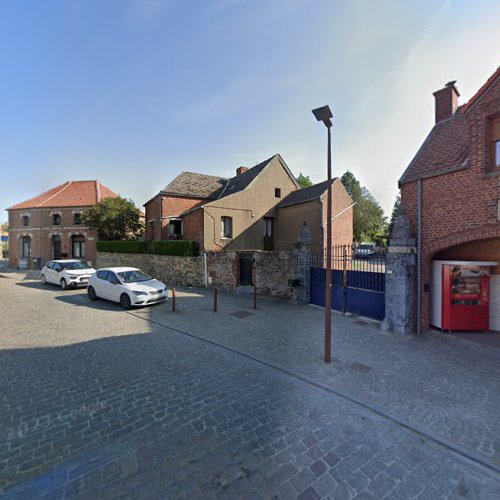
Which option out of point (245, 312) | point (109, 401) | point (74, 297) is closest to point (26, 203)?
point (74, 297)

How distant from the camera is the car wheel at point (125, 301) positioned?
9992mm

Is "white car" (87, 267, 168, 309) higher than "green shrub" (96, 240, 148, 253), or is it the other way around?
"green shrub" (96, 240, 148, 253)

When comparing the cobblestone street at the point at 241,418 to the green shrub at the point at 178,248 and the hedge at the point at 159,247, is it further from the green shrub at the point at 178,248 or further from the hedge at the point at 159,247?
the hedge at the point at 159,247

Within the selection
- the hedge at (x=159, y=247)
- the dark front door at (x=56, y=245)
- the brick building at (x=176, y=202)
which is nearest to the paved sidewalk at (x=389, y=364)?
the hedge at (x=159, y=247)

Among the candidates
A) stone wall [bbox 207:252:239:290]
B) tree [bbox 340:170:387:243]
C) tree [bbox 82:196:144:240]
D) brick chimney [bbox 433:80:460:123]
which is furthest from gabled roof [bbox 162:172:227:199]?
tree [bbox 340:170:387:243]

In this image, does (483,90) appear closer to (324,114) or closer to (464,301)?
(324,114)

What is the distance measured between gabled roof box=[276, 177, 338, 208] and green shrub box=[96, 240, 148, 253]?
1120 cm

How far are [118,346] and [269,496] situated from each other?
506 centimetres

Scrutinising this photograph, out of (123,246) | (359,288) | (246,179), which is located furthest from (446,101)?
(123,246)

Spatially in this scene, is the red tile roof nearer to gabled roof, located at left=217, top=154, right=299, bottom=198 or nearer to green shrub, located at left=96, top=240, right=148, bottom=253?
gabled roof, located at left=217, top=154, right=299, bottom=198

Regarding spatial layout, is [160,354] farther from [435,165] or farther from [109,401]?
[435,165]

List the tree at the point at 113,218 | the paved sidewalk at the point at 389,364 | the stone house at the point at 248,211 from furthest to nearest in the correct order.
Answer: the tree at the point at 113,218, the stone house at the point at 248,211, the paved sidewalk at the point at 389,364

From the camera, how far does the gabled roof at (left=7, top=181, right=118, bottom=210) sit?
2811cm

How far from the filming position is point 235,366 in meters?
5.34
